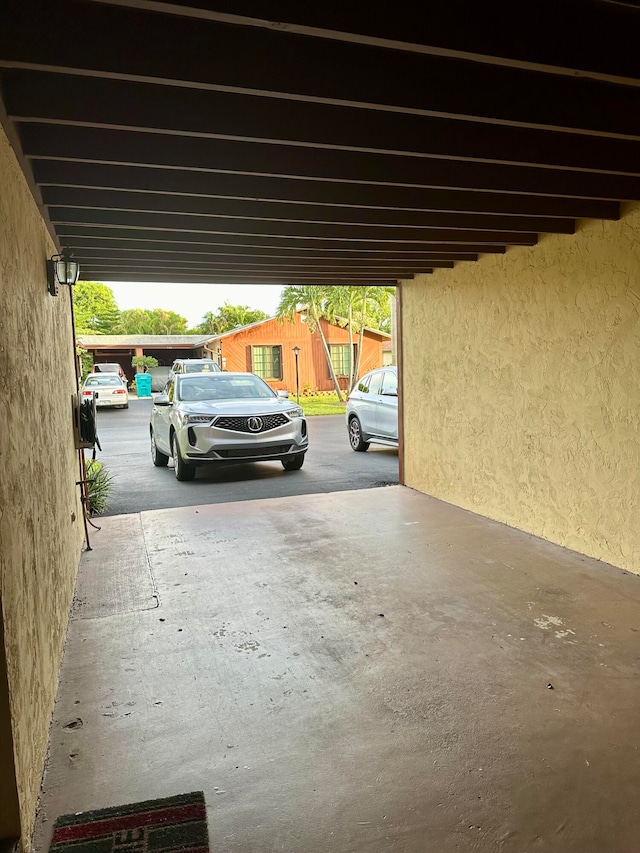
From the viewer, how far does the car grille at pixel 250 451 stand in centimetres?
786

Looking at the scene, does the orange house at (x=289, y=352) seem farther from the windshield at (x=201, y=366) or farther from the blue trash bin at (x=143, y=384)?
the windshield at (x=201, y=366)

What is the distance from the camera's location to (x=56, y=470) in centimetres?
347

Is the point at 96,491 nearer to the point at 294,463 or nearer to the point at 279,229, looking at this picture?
the point at 294,463

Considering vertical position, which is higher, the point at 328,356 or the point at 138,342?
the point at 138,342

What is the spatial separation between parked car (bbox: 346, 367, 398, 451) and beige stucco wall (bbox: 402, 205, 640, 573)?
2.33m

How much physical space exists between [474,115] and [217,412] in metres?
5.88

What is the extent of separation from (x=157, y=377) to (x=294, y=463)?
24550 mm

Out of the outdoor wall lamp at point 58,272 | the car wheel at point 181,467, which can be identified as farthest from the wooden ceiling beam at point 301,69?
the car wheel at point 181,467

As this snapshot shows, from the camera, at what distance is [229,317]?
39.7 meters

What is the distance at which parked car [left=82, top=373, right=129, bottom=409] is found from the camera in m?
21.8

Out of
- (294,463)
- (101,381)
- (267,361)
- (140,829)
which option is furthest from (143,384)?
(140,829)

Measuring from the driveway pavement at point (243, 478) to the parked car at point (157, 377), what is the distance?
64.5ft

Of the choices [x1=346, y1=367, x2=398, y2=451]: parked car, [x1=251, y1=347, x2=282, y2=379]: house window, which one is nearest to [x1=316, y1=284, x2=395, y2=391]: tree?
[x1=251, y1=347, x2=282, y2=379]: house window

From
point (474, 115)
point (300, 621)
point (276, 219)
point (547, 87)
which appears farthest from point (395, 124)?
point (300, 621)
